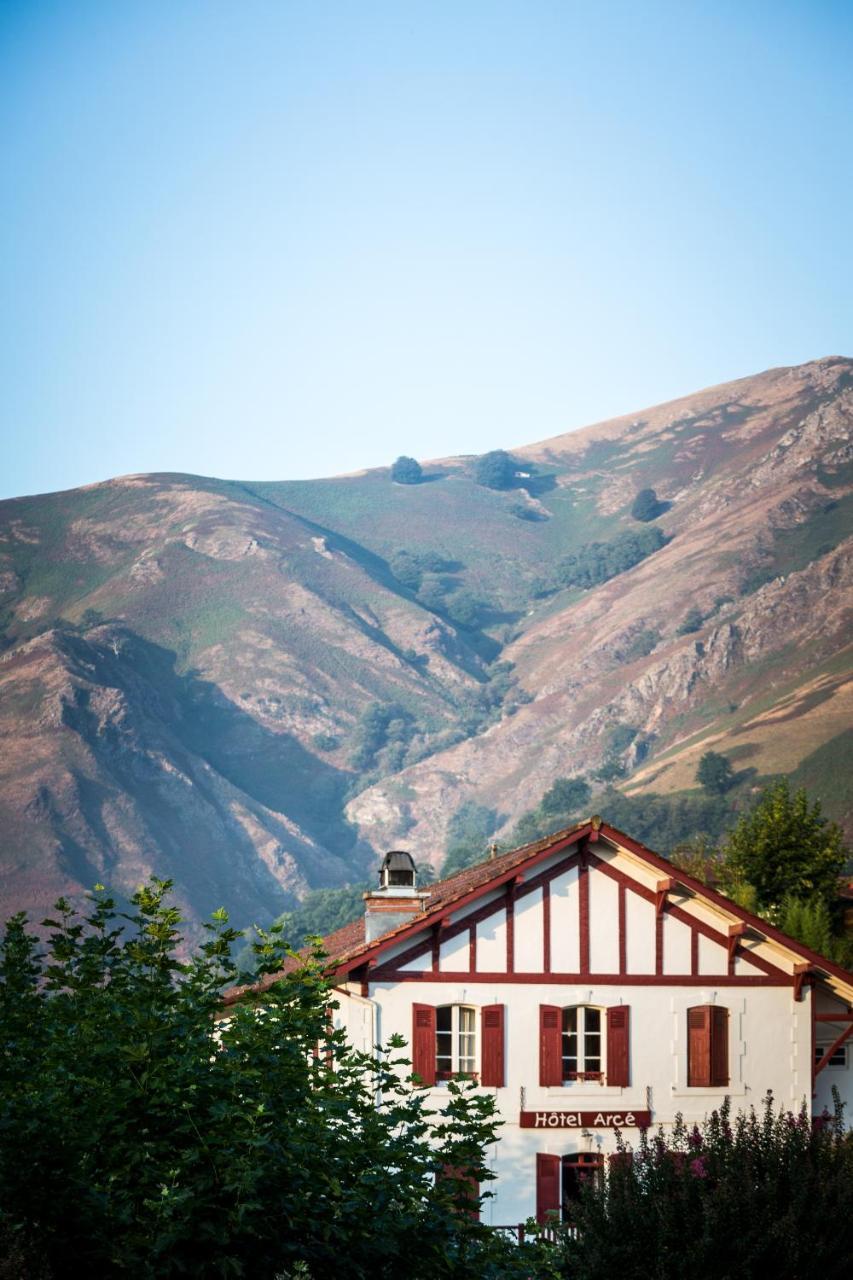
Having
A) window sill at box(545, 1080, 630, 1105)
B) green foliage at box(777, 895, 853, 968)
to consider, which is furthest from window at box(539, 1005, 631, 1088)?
green foliage at box(777, 895, 853, 968)

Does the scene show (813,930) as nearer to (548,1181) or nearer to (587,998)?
(587,998)

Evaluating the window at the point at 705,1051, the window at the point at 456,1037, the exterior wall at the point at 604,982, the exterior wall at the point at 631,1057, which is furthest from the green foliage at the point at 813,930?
the window at the point at 456,1037

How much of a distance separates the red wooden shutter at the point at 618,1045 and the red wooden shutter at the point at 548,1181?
2.12 metres

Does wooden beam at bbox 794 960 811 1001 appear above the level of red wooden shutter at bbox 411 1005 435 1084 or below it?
above

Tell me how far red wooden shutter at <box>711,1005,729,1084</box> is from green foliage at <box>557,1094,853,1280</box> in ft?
48.4

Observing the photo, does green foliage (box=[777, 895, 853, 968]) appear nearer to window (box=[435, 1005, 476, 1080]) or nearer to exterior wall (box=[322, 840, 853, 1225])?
exterior wall (box=[322, 840, 853, 1225])

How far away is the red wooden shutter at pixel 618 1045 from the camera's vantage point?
36.2m

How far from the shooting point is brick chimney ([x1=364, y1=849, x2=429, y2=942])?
38375 mm

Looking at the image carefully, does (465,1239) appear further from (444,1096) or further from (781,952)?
(781,952)

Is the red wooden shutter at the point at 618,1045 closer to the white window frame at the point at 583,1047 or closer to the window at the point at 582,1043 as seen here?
the white window frame at the point at 583,1047

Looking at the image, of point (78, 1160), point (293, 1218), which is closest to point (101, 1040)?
point (78, 1160)

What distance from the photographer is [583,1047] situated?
36.4 meters

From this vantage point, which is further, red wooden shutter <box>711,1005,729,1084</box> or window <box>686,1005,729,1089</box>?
red wooden shutter <box>711,1005,729,1084</box>

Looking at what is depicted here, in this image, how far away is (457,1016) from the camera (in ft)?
118
